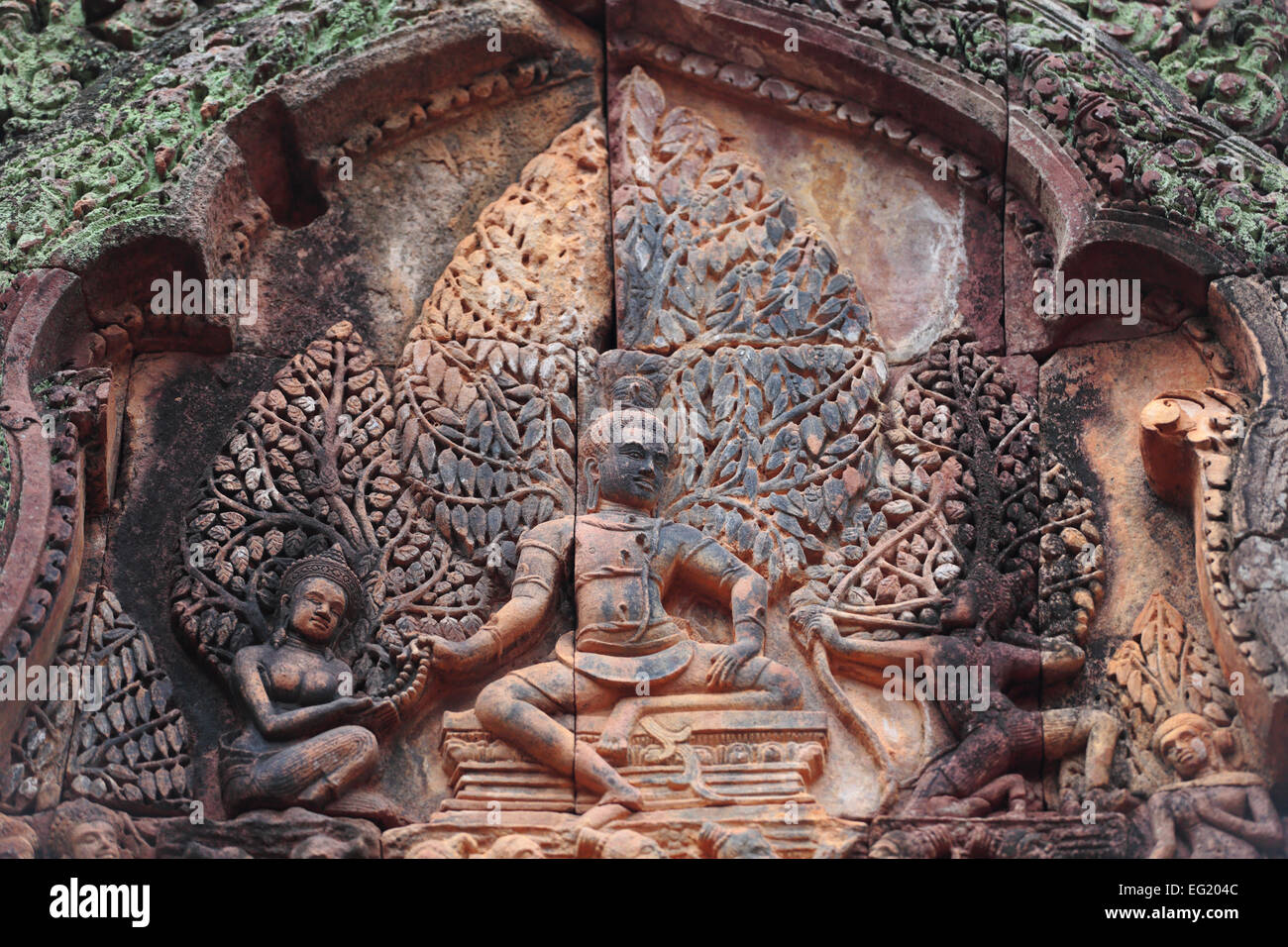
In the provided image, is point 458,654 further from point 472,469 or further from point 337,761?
point 472,469

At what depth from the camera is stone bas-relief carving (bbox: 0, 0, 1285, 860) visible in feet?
24.0

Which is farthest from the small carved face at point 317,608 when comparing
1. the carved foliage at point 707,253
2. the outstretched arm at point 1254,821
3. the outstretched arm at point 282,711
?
the outstretched arm at point 1254,821

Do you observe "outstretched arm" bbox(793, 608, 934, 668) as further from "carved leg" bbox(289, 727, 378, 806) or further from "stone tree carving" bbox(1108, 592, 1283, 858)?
"carved leg" bbox(289, 727, 378, 806)

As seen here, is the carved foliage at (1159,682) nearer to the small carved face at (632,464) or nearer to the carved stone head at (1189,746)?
the carved stone head at (1189,746)

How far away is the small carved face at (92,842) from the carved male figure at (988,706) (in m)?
2.58

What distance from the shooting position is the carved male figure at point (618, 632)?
7.45 meters

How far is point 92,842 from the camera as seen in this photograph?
7.07 meters

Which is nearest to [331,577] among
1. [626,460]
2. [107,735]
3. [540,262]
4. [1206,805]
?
[107,735]

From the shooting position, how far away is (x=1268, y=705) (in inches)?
283

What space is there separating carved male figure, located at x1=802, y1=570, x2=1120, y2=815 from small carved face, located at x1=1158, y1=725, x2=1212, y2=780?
20cm

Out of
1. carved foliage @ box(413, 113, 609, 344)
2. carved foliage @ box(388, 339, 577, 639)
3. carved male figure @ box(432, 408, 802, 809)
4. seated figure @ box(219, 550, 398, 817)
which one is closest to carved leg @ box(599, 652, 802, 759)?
carved male figure @ box(432, 408, 802, 809)

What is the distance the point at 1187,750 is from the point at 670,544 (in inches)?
78.8

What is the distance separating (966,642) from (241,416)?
9.66ft

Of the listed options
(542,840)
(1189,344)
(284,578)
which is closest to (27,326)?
Result: (284,578)
